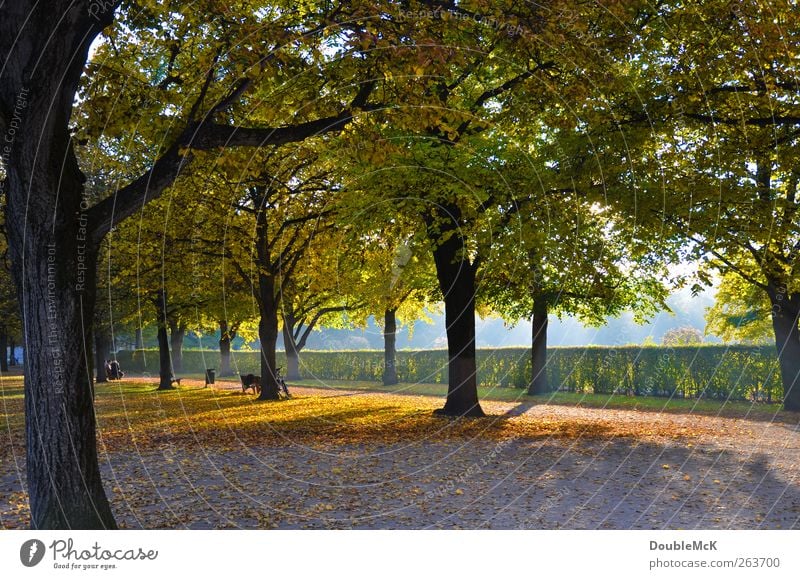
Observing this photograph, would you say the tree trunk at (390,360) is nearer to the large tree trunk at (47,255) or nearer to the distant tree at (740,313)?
the distant tree at (740,313)

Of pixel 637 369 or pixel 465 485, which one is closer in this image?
pixel 465 485

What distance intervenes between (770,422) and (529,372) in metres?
17.2

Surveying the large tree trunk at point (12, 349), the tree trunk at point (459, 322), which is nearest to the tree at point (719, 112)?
the tree trunk at point (459, 322)

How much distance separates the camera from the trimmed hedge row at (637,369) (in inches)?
1240

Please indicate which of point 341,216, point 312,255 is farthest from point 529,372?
point 341,216

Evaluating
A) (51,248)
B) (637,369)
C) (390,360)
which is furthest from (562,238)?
(390,360)

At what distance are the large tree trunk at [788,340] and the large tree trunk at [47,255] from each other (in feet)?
79.3

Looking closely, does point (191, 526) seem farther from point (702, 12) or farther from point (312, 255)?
point (312, 255)
